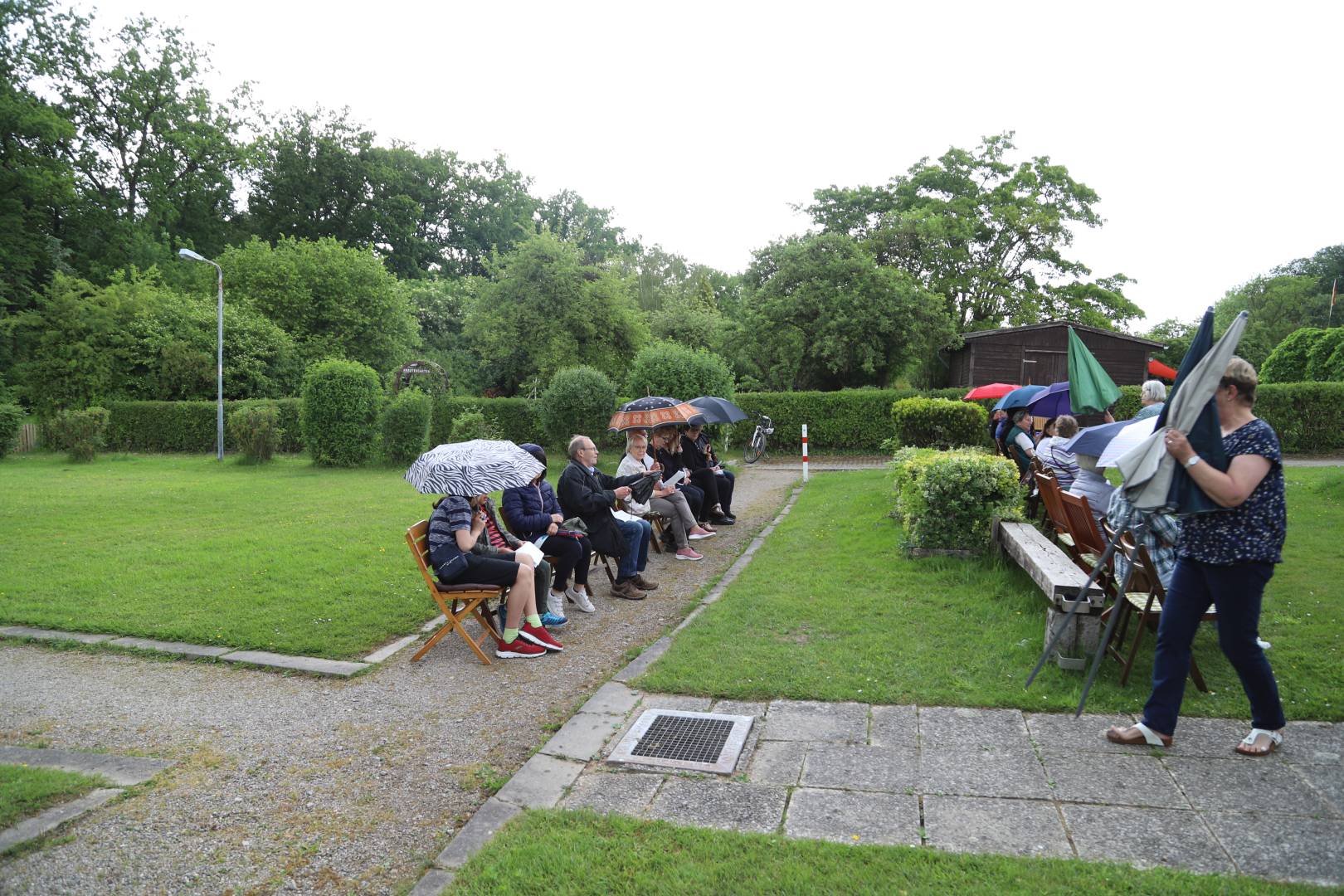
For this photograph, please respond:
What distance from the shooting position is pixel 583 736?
4340mm

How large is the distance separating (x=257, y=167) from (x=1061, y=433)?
5202 cm

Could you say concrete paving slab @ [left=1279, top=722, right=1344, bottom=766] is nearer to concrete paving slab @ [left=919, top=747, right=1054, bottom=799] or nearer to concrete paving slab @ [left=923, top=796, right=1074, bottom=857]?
concrete paving slab @ [left=919, top=747, right=1054, bottom=799]

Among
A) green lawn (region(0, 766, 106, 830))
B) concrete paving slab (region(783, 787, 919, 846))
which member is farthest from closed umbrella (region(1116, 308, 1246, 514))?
green lawn (region(0, 766, 106, 830))

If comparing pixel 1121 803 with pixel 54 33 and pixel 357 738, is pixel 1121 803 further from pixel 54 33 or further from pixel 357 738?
pixel 54 33

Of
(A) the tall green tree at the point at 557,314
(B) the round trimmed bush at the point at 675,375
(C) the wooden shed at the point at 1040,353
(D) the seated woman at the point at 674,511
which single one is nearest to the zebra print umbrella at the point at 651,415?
(D) the seated woman at the point at 674,511

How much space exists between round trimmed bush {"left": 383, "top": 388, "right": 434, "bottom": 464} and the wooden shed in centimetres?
1684

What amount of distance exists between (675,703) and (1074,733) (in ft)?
6.88

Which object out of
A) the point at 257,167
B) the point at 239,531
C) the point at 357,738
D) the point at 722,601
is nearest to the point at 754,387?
the point at 239,531

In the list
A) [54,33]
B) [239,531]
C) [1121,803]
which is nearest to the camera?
[1121,803]

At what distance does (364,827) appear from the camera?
3.50 m

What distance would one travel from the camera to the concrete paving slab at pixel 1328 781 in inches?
133

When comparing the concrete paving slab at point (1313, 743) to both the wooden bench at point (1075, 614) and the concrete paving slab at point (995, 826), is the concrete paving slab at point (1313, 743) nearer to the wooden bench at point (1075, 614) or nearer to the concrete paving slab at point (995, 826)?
the wooden bench at point (1075, 614)

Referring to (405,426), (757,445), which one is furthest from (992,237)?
(405,426)

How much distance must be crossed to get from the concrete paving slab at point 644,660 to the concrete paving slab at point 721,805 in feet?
4.85
